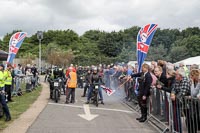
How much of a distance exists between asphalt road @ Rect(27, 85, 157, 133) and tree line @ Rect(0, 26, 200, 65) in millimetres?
42122

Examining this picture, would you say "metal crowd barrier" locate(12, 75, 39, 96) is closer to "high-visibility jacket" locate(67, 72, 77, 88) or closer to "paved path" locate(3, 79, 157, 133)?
"high-visibility jacket" locate(67, 72, 77, 88)

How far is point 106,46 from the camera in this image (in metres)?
81.1

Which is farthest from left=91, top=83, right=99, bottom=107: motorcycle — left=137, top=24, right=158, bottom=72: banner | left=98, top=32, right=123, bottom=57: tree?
left=98, top=32, right=123, bottom=57: tree

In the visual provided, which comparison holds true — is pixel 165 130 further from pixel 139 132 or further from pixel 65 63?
pixel 65 63

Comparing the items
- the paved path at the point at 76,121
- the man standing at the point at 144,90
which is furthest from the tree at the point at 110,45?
the man standing at the point at 144,90

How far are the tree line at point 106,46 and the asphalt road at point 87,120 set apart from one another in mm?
42122

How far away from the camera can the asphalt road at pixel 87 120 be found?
9109mm

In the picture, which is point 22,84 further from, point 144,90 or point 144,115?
point 144,90

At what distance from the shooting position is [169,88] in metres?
9.03

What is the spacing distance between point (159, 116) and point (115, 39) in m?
72.8

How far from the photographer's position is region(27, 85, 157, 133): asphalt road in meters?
9.11

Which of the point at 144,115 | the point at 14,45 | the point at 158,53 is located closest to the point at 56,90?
the point at 14,45

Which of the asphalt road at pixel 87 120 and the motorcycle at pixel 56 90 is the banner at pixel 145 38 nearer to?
the asphalt road at pixel 87 120

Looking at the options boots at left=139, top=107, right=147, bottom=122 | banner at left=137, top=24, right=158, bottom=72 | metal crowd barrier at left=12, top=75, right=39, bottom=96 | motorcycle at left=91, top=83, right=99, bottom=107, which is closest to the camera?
Result: boots at left=139, top=107, right=147, bottom=122
